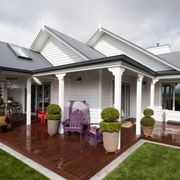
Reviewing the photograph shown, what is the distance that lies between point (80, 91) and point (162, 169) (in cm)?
627

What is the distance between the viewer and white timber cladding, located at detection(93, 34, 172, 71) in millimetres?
10827

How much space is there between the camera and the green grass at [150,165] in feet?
14.1

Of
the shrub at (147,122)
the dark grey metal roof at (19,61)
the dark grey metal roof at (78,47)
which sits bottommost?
the shrub at (147,122)

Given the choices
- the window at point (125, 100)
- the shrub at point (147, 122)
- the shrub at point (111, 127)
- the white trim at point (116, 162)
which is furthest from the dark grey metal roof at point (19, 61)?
the white trim at point (116, 162)

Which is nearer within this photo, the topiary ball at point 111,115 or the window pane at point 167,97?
the topiary ball at point 111,115

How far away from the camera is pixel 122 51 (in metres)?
12.0

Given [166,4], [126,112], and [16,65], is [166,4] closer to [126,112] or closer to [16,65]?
[126,112]

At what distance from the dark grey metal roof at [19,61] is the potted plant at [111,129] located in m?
5.49

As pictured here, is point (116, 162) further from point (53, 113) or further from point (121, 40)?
point (121, 40)

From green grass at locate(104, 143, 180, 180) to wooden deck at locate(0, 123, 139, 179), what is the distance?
1.42 feet

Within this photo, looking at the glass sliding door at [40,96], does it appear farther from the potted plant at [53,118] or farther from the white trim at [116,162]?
the white trim at [116,162]

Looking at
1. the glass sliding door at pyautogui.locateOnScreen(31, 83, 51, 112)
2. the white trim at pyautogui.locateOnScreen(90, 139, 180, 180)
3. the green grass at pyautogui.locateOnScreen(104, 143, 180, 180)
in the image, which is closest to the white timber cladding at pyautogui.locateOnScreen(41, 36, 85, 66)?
the glass sliding door at pyautogui.locateOnScreen(31, 83, 51, 112)

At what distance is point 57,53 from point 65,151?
7.37 m

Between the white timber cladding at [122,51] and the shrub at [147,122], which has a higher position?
the white timber cladding at [122,51]
